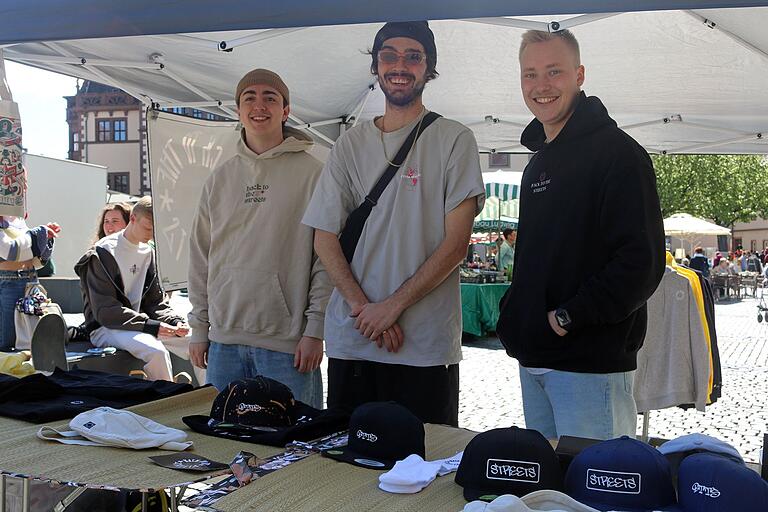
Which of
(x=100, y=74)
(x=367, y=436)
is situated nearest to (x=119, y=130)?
(x=100, y=74)

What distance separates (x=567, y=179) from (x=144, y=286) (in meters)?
3.94

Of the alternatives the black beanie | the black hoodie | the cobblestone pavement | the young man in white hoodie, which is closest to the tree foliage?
the cobblestone pavement

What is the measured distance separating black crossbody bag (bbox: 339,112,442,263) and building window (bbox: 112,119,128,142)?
48.9 meters

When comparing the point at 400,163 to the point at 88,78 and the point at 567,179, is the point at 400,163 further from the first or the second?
the point at 88,78

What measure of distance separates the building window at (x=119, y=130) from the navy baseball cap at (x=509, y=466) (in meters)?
50.1

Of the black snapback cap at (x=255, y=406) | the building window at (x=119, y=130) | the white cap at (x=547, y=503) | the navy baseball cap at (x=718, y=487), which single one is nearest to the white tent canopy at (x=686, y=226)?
the black snapback cap at (x=255, y=406)

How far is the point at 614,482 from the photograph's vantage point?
1.34 metres

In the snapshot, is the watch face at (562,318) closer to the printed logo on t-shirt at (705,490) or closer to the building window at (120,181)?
the printed logo on t-shirt at (705,490)

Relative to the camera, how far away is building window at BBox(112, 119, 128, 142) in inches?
1896

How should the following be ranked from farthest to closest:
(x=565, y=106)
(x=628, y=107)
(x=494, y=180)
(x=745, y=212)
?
(x=745, y=212), (x=494, y=180), (x=628, y=107), (x=565, y=106)

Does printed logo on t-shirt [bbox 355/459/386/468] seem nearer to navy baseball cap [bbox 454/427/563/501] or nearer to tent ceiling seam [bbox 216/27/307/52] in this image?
navy baseball cap [bbox 454/427/563/501]

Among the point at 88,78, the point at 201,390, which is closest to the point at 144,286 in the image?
the point at 88,78

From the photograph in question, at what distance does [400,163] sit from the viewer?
2520mm

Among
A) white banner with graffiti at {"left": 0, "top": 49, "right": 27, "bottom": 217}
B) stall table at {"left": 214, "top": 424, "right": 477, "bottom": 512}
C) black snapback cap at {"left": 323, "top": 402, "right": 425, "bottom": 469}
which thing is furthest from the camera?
white banner with graffiti at {"left": 0, "top": 49, "right": 27, "bottom": 217}
